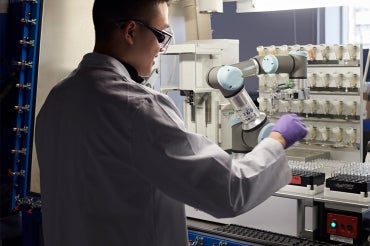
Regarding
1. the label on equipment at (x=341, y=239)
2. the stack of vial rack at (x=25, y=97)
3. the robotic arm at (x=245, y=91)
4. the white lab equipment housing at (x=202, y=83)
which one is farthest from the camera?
the stack of vial rack at (x=25, y=97)

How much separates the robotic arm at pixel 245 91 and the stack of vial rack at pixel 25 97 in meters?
1.05

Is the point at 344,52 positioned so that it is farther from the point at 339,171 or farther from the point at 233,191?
the point at 233,191

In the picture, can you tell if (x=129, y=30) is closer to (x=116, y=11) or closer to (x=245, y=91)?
(x=116, y=11)

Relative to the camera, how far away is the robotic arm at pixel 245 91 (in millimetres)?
2057

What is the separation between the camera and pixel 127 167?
4.49 feet

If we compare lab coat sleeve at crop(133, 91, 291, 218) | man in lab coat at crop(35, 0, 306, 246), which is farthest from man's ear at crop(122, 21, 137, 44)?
lab coat sleeve at crop(133, 91, 291, 218)

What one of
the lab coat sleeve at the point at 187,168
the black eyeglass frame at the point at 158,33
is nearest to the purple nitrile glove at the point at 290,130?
the lab coat sleeve at the point at 187,168

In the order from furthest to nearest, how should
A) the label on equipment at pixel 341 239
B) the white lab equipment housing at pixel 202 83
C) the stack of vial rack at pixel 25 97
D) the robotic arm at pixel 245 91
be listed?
1. the stack of vial rack at pixel 25 97
2. the white lab equipment housing at pixel 202 83
3. the robotic arm at pixel 245 91
4. the label on equipment at pixel 341 239

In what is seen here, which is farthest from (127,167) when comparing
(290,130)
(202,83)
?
(202,83)

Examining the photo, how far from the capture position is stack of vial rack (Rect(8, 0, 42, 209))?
2709 millimetres

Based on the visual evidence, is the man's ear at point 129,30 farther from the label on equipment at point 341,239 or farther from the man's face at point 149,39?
the label on equipment at point 341,239

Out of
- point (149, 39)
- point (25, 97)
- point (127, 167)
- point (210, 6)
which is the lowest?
point (127, 167)

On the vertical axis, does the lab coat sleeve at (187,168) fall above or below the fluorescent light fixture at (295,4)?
below

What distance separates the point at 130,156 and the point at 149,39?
0.35m
